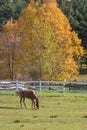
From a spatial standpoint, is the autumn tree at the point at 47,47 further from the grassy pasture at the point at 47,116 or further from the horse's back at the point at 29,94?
the horse's back at the point at 29,94

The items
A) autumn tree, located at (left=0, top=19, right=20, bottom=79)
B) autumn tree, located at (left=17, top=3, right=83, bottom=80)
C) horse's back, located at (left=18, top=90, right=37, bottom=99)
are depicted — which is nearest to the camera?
horse's back, located at (left=18, top=90, right=37, bottom=99)

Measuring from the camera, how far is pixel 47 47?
5109 centimetres

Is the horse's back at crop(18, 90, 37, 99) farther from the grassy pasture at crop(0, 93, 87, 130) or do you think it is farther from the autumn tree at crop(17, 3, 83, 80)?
the autumn tree at crop(17, 3, 83, 80)

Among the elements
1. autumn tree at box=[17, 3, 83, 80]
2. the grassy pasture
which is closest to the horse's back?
the grassy pasture

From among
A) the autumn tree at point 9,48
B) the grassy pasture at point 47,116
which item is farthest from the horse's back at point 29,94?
the autumn tree at point 9,48

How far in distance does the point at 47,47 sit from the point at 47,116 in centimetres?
2870

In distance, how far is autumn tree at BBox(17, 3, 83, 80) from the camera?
5091cm

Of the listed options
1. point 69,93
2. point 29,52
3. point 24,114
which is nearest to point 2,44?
point 29,52

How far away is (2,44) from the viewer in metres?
59.3

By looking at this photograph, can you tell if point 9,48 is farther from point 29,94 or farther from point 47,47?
point 29,94

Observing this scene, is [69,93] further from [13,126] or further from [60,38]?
[13,126]

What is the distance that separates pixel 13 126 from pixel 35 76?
110 feet

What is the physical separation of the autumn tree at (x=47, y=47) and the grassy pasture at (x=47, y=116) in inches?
678

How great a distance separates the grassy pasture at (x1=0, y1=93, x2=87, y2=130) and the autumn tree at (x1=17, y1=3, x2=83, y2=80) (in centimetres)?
1722
